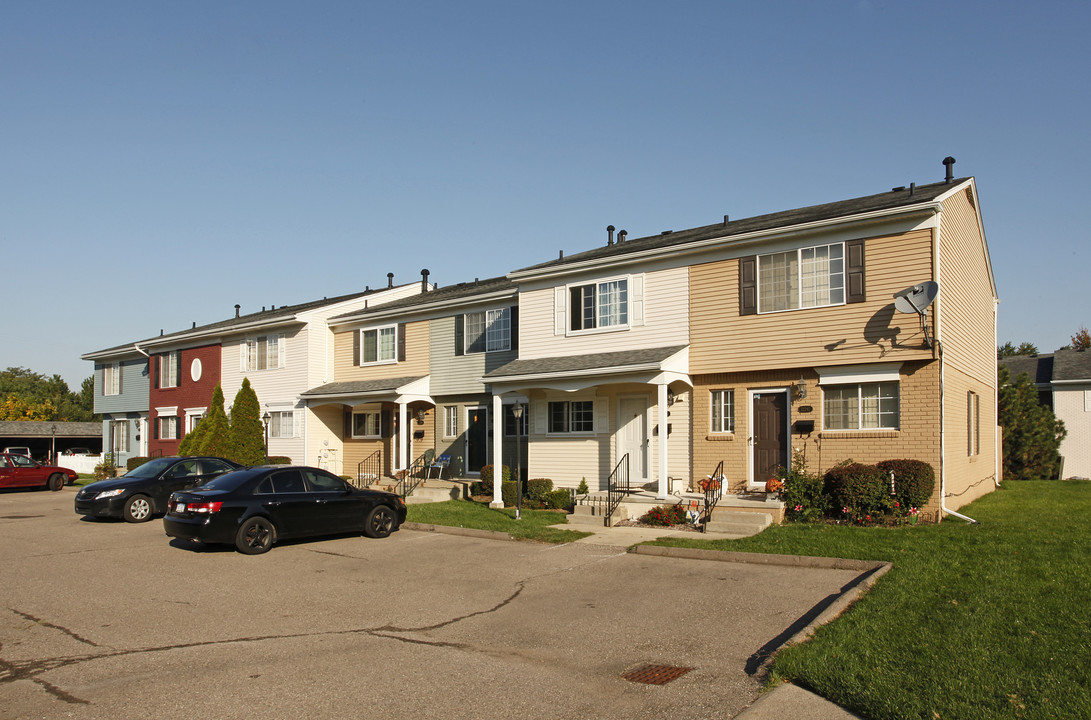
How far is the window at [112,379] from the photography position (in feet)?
128

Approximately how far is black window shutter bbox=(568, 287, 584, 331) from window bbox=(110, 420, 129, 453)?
28111 millimetres

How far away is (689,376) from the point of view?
17.7m

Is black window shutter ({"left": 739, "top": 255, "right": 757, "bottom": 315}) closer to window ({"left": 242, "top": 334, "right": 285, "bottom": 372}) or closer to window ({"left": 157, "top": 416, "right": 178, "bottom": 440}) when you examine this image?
window ({"left": 242, "top": 334, "right": 285, "bottom": 372})

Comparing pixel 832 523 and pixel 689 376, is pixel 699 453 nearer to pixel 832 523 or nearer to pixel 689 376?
pixel 689 376

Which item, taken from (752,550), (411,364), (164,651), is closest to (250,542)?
(164,651)

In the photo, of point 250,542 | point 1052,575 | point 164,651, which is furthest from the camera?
point 250,542

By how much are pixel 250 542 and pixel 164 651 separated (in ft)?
19.5

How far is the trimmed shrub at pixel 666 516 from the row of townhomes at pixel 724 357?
807mm

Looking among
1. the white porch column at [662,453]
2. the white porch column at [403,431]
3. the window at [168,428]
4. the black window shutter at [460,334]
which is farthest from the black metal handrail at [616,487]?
the window at [168,428]

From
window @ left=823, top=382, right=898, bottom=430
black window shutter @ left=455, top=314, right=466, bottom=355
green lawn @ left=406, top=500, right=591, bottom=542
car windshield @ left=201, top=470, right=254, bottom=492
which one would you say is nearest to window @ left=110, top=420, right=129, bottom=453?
black window shutter @ left=455, top=314, right=466, bottom=355

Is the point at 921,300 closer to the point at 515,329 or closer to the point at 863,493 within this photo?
the point at 863,493

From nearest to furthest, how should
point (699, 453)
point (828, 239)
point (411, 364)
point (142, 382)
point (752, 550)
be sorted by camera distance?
point (752, 550)
point (828, 239)
point (699, 453)
point (411, 364)
point (142, 382)

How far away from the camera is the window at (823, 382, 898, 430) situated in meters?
15.2

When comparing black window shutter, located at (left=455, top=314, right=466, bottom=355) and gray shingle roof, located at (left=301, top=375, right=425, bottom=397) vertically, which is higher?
black window shutter, located at (left=455, top=314, right=466, bottom=355)
